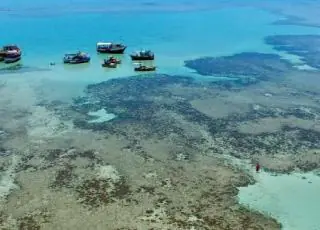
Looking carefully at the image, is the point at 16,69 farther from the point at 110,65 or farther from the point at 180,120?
the point at 180,120

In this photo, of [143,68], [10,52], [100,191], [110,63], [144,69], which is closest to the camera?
[100,191]

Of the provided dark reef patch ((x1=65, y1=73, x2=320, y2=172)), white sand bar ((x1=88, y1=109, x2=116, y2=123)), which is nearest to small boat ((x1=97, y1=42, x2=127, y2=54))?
dark reef patch ((x1=65, y1=73, x2=320, y2=172))

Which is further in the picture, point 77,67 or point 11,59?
point 11,59

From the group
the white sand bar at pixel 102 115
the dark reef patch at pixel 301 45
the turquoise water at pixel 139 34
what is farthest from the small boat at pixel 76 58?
the dark reef patch at pixel 301 45

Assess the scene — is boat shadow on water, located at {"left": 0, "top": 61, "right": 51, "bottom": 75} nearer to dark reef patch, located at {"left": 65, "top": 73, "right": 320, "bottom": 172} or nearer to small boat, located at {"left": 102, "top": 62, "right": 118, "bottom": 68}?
small boat, located at {"left": 102, "top": 62, "right": 118, "bottom": 68}

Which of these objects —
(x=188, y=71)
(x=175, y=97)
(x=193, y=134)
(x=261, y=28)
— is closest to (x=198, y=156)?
(x=193, y=134)

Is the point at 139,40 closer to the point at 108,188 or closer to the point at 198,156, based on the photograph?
the point at 198,156

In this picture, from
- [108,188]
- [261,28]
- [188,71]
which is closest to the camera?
[108,188]

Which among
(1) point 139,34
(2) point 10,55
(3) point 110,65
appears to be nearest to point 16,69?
(2) point 10,55
